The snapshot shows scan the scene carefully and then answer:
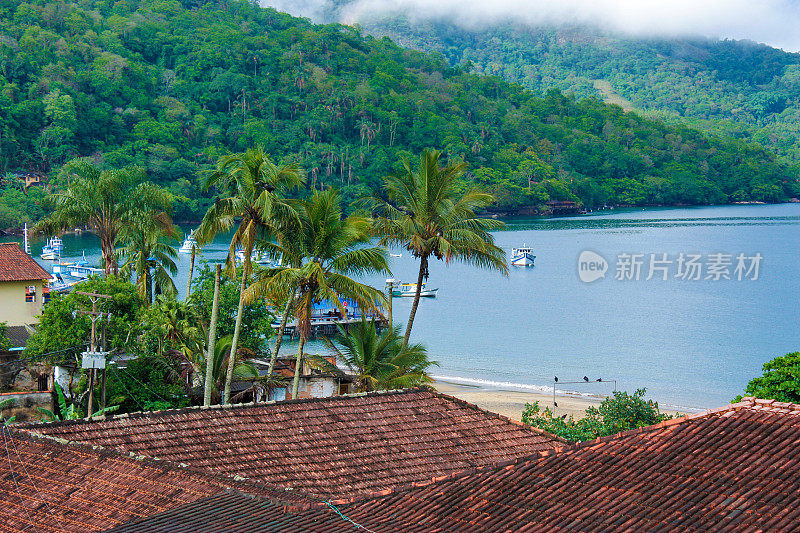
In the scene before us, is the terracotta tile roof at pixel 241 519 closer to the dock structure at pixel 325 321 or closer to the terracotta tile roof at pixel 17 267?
the terracotta tile roof at pixel 17 267

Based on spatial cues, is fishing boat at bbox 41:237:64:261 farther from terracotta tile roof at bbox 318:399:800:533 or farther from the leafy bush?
terracotta tile roof at bbox 318:399:800:533

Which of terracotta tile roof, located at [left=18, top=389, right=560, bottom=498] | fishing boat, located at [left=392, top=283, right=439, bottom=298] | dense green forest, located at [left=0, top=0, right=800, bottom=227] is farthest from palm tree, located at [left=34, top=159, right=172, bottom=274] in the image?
dense green forest, located at [left=0, top=0, right=800, bottom=227]

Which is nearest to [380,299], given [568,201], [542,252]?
[542,252]

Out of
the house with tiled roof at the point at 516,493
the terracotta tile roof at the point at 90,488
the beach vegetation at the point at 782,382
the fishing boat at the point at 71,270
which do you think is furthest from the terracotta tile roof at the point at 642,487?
the fishing boat at the point at 71,270

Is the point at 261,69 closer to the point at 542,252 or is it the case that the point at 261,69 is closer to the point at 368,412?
the point at 542,252

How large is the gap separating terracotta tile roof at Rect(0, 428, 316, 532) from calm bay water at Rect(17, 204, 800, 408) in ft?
96.2

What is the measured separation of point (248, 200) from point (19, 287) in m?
12.0

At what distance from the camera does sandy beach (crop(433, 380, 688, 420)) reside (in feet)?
99.1

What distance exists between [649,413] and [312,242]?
8.06 metres

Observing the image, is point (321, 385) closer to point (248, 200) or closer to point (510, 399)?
point (248, 200)

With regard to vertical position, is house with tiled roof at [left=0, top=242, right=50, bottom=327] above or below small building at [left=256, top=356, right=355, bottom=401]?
above

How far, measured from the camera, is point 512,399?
32969mm

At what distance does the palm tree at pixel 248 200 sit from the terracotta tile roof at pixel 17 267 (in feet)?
33.4

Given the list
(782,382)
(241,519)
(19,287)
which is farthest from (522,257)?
(241,519)
